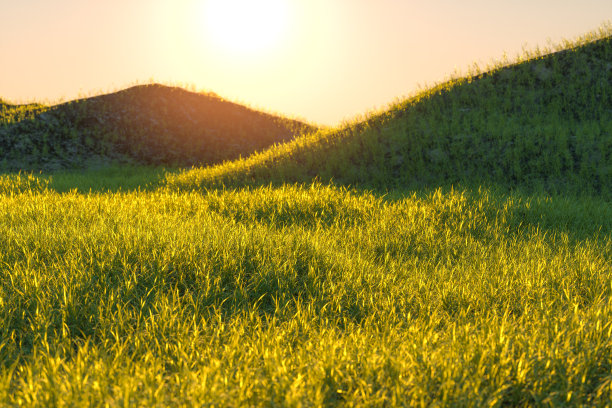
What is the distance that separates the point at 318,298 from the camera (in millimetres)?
4340

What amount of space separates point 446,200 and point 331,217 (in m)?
2.20

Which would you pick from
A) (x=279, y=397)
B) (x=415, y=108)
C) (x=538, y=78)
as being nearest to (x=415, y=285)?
(x=279, y=397)

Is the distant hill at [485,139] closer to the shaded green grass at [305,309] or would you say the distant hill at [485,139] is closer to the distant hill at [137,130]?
the shaded green grass at [305,309]

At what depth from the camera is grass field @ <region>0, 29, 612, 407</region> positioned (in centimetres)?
267

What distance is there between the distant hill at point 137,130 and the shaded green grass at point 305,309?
12121 millimetres

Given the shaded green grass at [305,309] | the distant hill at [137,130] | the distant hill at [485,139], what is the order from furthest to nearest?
the distant hill at [137,130], the distant hill at [485,139], the shaded green grass at [305,309]

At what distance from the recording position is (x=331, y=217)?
25.1 feet

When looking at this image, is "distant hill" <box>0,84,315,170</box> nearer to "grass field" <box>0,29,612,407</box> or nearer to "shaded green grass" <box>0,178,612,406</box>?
"grass field" <box>0,29,612,407</box>

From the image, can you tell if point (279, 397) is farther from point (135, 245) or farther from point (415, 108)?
point (415, 108)

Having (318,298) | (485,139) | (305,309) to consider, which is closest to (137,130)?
(485,139)

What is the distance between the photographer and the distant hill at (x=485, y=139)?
11180 mm

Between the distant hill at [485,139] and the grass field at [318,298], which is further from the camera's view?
the distant hill at [485,139]

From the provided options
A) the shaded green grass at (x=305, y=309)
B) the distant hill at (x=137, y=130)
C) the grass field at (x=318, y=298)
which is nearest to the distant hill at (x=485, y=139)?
the grass field at (x=318, y=298)

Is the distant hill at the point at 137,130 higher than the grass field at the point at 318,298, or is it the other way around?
the distant hill at the point at 137,130
